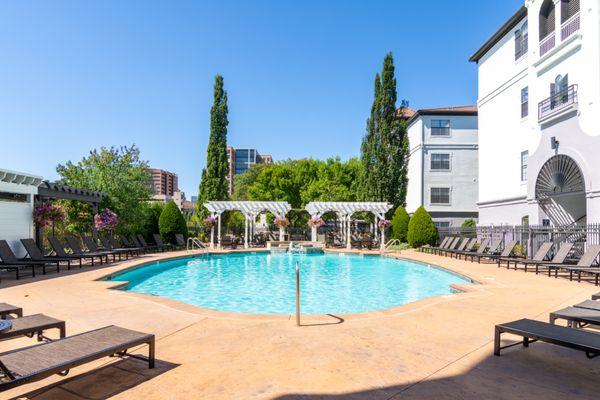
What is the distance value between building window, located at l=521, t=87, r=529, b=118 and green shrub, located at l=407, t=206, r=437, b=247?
726 cm

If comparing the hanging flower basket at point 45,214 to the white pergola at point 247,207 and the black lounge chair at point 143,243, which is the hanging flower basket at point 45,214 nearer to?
the black lounge chair at point 143,243

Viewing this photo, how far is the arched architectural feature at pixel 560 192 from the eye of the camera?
14510mm

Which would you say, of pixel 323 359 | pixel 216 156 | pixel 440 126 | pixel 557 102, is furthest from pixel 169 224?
pixel 440 126

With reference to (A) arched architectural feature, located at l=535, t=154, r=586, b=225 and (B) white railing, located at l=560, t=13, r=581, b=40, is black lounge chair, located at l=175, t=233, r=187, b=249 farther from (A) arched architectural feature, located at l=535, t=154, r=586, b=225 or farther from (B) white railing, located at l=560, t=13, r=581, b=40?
(B) white railing, located at l=560, t=13, r=581, b=40

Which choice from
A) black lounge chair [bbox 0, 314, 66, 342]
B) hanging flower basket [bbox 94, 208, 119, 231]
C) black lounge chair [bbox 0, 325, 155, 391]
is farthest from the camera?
hanging flower basket [bbox 94, 208, 119, 231]

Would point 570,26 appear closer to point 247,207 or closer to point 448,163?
point 448,163

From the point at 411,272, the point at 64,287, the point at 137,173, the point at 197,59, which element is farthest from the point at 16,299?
the point at 137,173

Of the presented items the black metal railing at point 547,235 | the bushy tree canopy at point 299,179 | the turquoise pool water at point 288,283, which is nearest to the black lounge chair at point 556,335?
the turquoise pool water at point 288,283

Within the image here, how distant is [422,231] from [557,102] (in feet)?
30.5

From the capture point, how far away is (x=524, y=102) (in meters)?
18.1

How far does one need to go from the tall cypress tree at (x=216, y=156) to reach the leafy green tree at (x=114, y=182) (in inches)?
347

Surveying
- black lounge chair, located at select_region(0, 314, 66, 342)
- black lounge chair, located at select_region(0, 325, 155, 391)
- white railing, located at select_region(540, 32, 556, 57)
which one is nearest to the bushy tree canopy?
white railing, located at select_region(540, 32, 556, 57)

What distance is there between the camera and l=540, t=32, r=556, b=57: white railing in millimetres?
15098

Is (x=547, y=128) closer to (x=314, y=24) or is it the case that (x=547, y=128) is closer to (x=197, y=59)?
(x=314, y=24)
